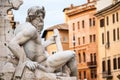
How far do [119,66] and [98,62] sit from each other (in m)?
11.4

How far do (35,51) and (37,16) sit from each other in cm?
74

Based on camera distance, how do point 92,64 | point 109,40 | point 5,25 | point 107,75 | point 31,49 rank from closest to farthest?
point 31,49
point 5,25
point 107,75
point 109,40
point 92,64

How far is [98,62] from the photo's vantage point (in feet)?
301

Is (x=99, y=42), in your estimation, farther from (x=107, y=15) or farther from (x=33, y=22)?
(x=33, y=22)

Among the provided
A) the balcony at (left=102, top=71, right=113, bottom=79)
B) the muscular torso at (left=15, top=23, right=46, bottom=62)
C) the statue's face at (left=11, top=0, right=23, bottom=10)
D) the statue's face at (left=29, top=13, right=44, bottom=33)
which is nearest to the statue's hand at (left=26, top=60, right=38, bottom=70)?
the muscular torso at (left=15, top=23, right=46, bottom=62)

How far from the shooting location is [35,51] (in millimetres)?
12828

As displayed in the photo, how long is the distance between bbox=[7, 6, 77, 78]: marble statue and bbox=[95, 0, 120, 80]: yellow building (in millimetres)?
67166

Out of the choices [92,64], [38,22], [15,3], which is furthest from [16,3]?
[92,64]

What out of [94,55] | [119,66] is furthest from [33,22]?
[94,55]

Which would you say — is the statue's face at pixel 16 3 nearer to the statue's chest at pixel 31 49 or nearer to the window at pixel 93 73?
the statue's chest at pixel 31 49

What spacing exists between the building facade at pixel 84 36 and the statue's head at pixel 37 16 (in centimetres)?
7927

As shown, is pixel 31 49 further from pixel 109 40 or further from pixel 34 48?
pixel 109 40

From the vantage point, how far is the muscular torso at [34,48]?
1277 cm

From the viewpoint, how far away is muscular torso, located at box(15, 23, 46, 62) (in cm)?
1277
